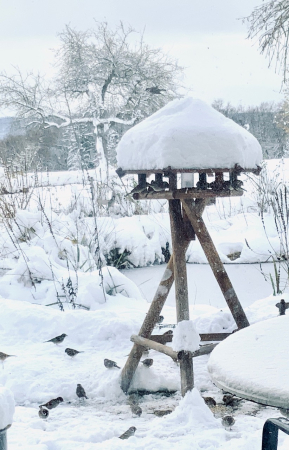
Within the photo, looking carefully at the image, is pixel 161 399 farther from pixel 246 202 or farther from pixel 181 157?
pixel 246 202

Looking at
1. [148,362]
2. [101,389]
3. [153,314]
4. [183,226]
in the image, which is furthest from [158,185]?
[101,389]

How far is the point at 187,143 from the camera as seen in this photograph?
254 cm

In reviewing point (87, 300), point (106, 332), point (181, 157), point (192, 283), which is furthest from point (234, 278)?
point (181, 157)

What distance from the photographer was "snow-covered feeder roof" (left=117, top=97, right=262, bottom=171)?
8.31 ft

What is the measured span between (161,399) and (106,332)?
1009 millimetres

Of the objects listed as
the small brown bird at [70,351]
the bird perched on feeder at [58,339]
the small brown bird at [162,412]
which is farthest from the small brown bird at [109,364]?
the bird perched on feeder at [58,339]

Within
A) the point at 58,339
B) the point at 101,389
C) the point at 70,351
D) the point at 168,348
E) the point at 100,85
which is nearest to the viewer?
the point at 168,348

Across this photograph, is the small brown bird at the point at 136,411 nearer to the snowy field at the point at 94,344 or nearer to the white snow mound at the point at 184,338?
the snowy field at the point at 94,344

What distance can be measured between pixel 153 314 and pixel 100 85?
19580mm

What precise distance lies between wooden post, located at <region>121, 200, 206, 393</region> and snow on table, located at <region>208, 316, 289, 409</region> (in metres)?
1.38

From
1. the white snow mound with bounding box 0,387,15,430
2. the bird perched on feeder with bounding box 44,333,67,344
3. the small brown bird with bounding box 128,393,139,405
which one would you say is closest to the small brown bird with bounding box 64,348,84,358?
the bird perched on feeder with bounding box 44,333,67,344

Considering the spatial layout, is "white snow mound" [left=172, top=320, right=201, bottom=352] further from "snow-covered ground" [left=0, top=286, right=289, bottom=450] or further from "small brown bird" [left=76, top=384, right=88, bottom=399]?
"small brown bird" [left=76, top=384, right=88, bottom=399]

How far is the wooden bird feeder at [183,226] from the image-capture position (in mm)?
2703

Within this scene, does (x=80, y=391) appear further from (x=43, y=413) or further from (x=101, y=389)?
(x=43, y=413)
